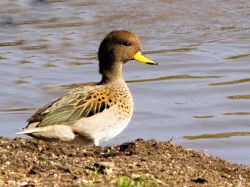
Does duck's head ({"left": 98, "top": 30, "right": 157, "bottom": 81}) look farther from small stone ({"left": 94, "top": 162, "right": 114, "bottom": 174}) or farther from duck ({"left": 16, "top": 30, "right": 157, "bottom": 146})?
small stone ({"left": 94, "top": 162, "right": 114, "bottom": 174})

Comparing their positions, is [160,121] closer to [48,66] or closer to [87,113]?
[87,113]

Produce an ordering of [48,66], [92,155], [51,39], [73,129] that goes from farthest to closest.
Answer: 1. [51,39]
2. [48,66]
3. [73,129]
4. [92,155]

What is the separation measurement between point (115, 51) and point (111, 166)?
2.73 m

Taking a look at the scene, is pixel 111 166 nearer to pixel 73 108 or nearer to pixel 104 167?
pixel 104 167

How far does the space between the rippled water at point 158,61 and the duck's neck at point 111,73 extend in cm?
86

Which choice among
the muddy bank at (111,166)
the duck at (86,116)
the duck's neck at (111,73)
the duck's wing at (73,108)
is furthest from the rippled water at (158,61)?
the muddy bank at (111,166)

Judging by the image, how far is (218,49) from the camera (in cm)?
1342

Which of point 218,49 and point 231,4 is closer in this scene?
point 218,49

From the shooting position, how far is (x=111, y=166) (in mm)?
6645

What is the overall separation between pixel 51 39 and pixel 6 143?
704 centimetres

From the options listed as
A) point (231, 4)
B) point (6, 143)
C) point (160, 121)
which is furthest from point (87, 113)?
point (231, 4)

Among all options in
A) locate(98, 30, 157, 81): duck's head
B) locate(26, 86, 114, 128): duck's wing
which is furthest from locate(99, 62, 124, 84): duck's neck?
locate(26, 86, 114, 128): duck's wing

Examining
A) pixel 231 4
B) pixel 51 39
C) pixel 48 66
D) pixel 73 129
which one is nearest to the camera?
pixel 73 129

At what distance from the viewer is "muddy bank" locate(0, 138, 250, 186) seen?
638 centimetres
